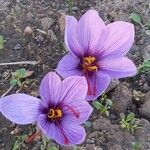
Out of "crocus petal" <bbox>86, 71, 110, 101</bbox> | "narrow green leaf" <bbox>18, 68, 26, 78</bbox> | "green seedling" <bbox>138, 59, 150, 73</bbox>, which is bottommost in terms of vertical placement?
"green seedling" <bbox>138, 59, 150, 73</bbox>

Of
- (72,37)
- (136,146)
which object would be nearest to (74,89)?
(72,37)

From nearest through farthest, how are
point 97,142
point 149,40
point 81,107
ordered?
1. point 81,107
2. point 97,142
3. point 149,40

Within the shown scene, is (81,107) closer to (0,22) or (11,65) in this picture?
(11,65)

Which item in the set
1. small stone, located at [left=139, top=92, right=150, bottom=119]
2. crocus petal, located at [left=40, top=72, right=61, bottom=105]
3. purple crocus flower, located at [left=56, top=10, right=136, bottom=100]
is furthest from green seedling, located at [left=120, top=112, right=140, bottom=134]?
crocus petal, located at [left=40, top=72, right=61, bottom=105]

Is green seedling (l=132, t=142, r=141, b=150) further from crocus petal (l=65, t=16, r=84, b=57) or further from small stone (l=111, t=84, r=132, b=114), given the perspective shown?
crocus petal (l=65, t=16, r=84, b=57)

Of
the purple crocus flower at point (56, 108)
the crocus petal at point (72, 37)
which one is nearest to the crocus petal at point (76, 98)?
the purple crocus flower at point (56, 108)

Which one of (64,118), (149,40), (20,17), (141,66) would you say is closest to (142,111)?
(141,66)

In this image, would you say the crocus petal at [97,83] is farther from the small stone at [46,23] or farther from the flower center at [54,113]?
the small stone at [46,23]

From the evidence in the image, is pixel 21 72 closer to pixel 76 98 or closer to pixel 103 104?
pixel 103 104
